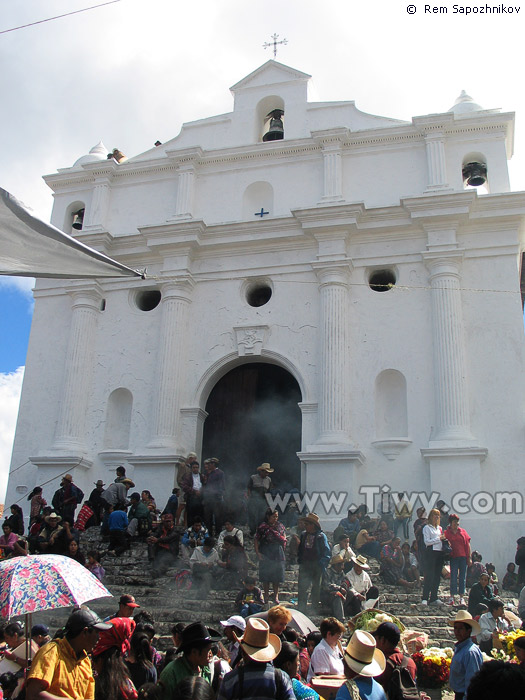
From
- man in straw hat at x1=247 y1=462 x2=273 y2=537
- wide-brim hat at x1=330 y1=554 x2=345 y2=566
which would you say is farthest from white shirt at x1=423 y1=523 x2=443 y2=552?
man in straw hat at x1=247 y1=462 x2=273 y2=537

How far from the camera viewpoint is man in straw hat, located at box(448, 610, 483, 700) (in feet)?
20.9

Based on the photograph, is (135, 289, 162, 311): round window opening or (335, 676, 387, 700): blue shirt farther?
(135, 289, 162, 311): round window opening

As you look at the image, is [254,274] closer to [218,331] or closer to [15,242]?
[218,331]

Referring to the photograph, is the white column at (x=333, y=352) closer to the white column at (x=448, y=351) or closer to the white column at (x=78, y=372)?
the white column at (x=448, y=351)

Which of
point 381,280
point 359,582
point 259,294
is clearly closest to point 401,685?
point 359,582

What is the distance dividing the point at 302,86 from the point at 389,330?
26.1ft

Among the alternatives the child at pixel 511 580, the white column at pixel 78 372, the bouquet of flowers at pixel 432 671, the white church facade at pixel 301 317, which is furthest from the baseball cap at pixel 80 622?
the white column at pixel 78 372

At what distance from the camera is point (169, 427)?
1750cm

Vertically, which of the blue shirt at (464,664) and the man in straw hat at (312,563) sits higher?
the man in straw hat at (312,563)

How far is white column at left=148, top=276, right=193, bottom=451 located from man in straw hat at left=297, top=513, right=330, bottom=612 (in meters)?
6.71

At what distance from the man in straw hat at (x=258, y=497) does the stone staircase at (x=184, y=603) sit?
1.07 meters

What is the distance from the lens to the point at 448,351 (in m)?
16.4

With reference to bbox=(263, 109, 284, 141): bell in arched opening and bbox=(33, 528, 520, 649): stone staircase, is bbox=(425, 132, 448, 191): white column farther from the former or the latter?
bbox=(33, 528, 520, 649): stone staircase

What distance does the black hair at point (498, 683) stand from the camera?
2.84 m
